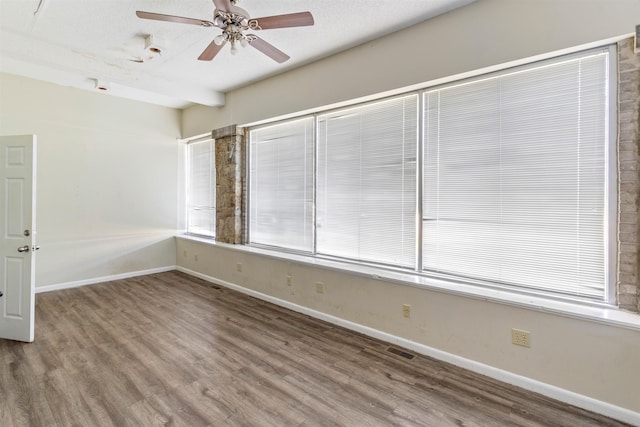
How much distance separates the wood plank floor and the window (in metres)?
0.89

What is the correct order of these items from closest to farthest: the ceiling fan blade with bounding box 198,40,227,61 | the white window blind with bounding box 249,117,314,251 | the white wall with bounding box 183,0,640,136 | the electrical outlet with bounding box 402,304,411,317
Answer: the white wall with bounding box 183,0,640,136
the ceiling fan blade with bounding box 198,40,227,61
the electrical outlet with bounding box 402,304,411,317
the white window blind with bounding box 249,117,314,251

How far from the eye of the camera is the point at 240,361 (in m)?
2.76

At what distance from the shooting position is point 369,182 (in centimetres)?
349

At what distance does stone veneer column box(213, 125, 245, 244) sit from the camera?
4.93m

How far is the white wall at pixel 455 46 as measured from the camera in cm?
219

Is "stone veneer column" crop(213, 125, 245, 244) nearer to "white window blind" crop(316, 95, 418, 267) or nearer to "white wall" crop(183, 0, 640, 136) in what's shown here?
"white wall" crop(183, 0, 640, 136)

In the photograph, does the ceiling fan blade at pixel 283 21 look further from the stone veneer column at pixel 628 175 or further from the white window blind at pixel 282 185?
the stone veneer column at pixel 628 175

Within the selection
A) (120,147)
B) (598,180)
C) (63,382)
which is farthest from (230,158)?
(598,180)

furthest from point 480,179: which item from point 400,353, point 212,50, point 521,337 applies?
point 212,50

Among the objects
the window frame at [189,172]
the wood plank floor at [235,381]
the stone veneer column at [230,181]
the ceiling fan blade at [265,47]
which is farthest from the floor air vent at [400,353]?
the window frame at [189,172]

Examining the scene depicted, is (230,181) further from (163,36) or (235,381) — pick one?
(235,381)

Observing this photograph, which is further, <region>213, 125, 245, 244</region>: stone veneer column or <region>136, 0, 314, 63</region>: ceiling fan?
<region>213, 125, 245, 244</region>: stone veneer column

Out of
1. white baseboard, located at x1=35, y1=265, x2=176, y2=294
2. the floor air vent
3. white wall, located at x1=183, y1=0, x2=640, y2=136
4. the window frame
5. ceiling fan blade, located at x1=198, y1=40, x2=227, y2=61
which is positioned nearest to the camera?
white wall, located at x1=183, y1=0, x2=640, y2=136

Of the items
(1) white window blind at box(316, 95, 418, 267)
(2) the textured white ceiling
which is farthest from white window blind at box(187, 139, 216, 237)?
(1) white window blind at box(316, 95, 418, 267)
